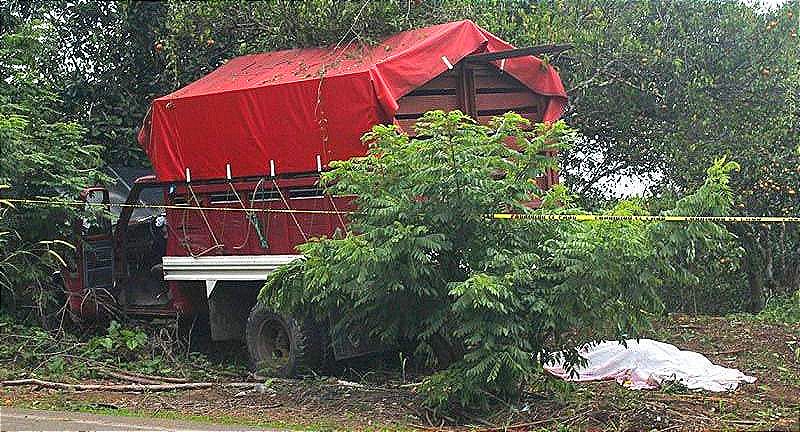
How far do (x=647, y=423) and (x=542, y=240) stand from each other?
5.32 ft

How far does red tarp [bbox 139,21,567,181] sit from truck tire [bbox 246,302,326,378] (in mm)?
1511

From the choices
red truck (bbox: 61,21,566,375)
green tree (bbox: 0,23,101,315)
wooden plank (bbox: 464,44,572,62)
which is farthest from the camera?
green tree (bbox: 0,23,101,315)

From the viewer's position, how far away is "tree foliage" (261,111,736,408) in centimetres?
733

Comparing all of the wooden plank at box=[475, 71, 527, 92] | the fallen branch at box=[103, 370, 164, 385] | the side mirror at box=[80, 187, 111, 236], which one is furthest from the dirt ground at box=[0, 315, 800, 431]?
the wooden plank at box=[475, 71, 527, 92]

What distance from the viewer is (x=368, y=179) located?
26.1 feet

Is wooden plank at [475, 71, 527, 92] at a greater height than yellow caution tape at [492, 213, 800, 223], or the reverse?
wooden plank at [475, 71, 527, 92]

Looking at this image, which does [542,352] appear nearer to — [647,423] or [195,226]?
[647,423]

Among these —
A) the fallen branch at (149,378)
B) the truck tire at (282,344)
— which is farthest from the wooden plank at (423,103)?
the fallen branch at (149,378)

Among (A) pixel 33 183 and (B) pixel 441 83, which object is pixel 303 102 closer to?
(B) pixel 441 83

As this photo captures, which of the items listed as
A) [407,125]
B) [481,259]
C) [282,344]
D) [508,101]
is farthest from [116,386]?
[508,101]

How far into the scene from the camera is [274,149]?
1027cm

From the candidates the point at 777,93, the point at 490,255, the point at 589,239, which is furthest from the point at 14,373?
the point at 777,93

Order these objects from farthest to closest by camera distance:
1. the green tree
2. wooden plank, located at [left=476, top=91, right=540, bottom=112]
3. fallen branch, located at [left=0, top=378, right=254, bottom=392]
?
1. the green tree
2. wooden plank, located at [left=476, top=91, right=540, bottom=112]
3. fallen branch, located at [left=0, top=378, right=254, bottom=392]

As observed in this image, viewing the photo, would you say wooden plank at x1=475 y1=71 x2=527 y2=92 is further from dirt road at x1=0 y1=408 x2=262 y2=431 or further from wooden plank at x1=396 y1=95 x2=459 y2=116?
dirt road at x1=0 y1=408 x2=262 y2=431
